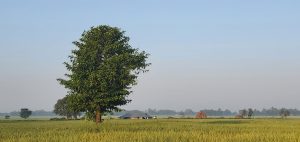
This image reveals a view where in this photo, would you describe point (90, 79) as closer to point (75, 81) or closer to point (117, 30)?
point (75, 81)

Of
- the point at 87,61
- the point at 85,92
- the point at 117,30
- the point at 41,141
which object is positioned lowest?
the point at 41,141

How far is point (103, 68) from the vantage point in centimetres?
6272

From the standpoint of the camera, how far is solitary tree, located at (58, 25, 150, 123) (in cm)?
6284

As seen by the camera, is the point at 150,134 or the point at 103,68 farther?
the point at 103,68

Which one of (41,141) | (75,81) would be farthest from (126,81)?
(41,141)

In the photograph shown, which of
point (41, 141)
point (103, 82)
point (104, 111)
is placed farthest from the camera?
point (104, 111)

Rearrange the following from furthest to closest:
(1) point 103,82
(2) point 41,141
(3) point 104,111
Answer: (3) point 104,111, (1) point 103,82, (2) point 41,141

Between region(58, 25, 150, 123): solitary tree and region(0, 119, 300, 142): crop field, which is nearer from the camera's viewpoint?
region(0, 119, 300, 142): crop field

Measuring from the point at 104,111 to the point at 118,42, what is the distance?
Result: 10.2 meters

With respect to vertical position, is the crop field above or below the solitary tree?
below

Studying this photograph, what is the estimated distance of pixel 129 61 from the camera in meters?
64.3

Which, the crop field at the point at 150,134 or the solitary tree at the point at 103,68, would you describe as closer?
the crop field at the point at 150,134

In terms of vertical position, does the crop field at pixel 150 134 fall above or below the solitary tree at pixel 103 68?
below

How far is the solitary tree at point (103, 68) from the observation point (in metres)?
62.8
